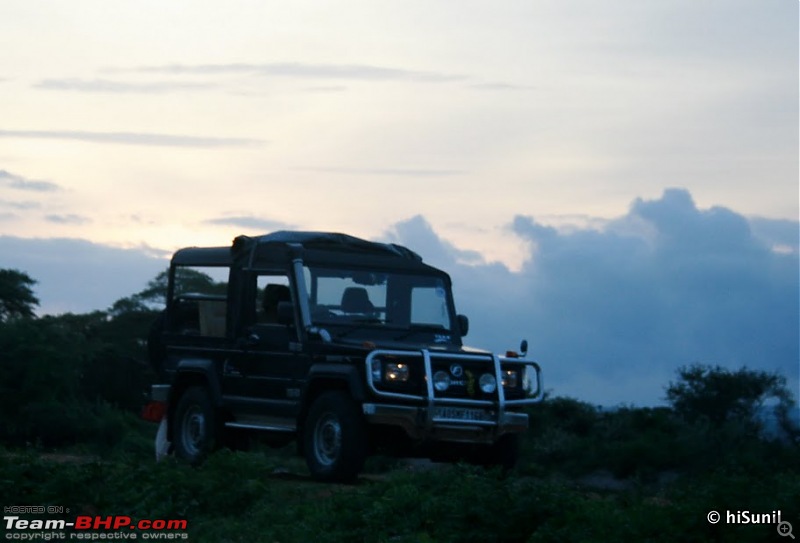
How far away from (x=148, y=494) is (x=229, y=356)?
4.59 metres

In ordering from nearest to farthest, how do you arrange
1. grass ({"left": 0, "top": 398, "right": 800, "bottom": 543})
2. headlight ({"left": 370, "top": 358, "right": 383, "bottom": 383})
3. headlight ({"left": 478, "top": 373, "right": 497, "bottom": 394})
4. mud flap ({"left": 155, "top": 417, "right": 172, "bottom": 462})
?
1. grass ({"left": 0, "top": 398, "right": 800, "bottom": 543})
2. headlight ({"left": 370, "top": 358, "right": 383, "bottom": 383})
3. headlight ({"left": 478, "top": 373, "right": 497, "bottom": 394})
4. mud flap ({"left": 155, "top": 417, "right": 172, "bottom": 462})

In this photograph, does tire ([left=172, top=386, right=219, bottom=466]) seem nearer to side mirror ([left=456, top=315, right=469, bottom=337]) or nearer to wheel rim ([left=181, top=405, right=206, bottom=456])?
wheel rim ([left=181, top=405, right=206, bottom=456])

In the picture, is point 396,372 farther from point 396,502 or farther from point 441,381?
point 396,502

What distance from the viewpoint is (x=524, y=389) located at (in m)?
15.1

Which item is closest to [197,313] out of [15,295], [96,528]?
[96,528]

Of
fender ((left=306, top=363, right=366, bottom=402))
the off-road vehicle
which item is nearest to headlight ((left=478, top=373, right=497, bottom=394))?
the off-road vehicle

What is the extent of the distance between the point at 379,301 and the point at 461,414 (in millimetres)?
1971

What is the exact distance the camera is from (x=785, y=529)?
27.6 ft

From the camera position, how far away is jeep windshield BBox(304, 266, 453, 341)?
49.9 feet

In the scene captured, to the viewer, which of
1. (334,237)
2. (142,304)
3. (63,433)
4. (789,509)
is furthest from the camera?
(142,304)

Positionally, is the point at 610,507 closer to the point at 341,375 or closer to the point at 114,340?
the point at 341,375

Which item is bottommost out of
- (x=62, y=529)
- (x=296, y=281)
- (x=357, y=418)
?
(x=62, y=529)

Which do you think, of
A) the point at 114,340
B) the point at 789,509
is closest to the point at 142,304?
the point at 114,340

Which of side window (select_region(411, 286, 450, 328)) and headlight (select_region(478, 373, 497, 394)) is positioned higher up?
side window (select_region(411, 286, 450, 328))
